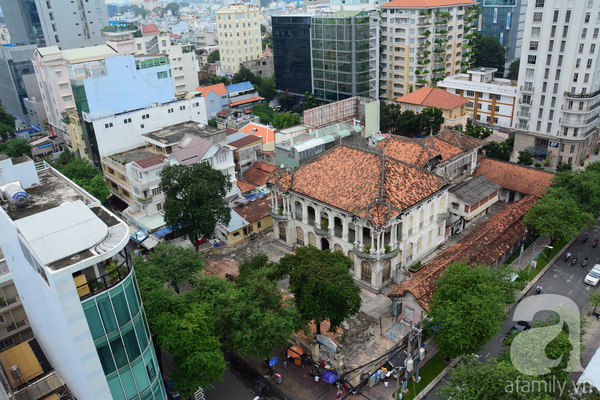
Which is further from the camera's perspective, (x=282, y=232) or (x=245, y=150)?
(x=245, y=150)

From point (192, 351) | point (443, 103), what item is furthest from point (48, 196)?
point (443, 103)

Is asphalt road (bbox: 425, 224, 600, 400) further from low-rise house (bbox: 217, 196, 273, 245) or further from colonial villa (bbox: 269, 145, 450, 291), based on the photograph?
low-rise house (bbox: 217, 196, 273, 245)

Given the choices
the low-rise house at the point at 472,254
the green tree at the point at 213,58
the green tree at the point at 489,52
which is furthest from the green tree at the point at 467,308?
the green tree at the point at 213,58

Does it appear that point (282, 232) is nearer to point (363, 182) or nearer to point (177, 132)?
point (363, 182)

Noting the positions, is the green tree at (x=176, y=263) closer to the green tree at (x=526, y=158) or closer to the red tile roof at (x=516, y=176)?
the red tile roof at (x=516, y=176)

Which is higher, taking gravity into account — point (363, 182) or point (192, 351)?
point (363, 182)

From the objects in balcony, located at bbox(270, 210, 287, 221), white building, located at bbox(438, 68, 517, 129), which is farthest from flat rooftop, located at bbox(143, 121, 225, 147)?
white building, located at bbox(438, 68, 517, 129)
